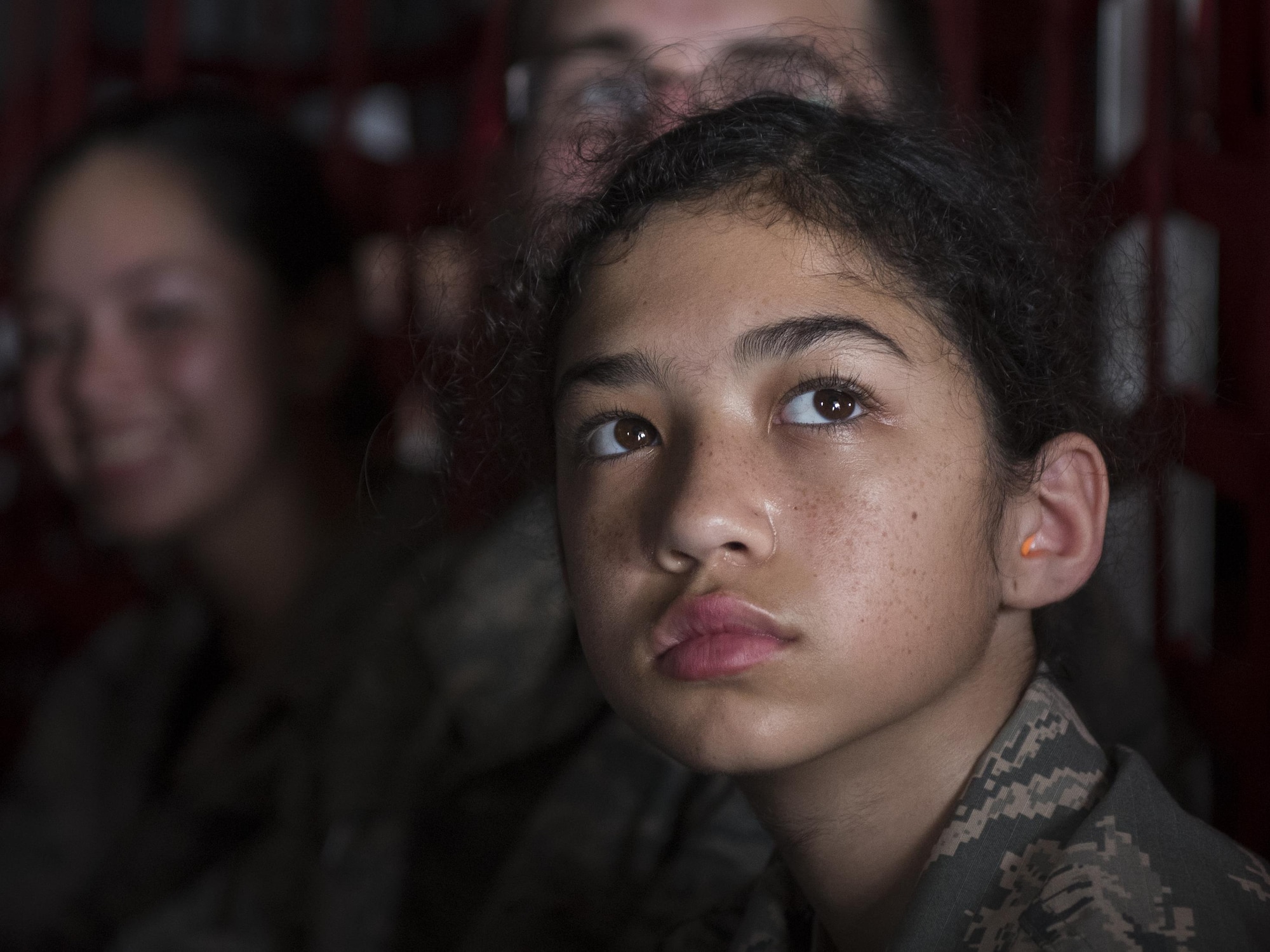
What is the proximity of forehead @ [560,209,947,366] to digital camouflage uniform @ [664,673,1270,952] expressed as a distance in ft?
0.71

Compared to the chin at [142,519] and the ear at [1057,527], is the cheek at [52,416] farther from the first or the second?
the ear at [1057,527]

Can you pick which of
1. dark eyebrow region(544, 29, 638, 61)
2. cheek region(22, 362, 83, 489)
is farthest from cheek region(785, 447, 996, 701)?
cheek region(22, 362, 83, 489)

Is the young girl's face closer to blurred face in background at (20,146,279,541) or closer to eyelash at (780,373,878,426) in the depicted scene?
eyelash at (780,373,878,426)

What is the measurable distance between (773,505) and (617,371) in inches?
4.4

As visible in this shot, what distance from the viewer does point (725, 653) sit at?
0.57 metres

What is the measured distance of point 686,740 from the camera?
1.94 ft

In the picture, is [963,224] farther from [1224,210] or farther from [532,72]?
[532,72]

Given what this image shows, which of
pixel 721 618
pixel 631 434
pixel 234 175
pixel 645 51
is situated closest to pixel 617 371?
pixel 631 434

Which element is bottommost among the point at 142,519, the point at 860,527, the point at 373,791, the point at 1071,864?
the point at 373,791

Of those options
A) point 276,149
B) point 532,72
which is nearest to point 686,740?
point 532,72

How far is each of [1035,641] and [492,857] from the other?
0.50m

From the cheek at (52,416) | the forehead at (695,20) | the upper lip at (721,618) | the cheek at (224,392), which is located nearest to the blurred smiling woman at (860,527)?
the upper lip at (721,618)

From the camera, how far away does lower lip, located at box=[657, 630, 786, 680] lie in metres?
0.57

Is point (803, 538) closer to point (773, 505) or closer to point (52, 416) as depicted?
point (773, 505)
